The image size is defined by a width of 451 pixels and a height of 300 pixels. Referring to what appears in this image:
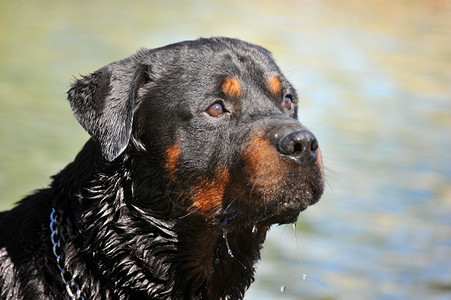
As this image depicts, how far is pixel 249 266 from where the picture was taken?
15.9ft

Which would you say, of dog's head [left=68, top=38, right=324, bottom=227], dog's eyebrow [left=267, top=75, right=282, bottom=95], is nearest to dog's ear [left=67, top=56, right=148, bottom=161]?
dog's head [left=68, top=38, right=324, bottom=227]

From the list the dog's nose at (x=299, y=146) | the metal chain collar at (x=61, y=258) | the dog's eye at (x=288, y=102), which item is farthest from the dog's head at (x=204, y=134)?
the metal chain collar at (x=61, y=258)

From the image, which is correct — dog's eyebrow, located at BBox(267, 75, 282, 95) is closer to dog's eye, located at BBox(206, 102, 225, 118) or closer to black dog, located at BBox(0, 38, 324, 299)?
black dog, located at BBox(0, 38, 324, 299)

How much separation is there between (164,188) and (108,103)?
0.55 meters

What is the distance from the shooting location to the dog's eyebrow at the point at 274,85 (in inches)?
192

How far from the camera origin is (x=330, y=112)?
1346 cm

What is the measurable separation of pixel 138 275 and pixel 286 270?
3.54 m

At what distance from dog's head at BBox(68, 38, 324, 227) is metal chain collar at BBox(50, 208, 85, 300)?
1.51 feet

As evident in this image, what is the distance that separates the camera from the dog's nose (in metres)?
4.31

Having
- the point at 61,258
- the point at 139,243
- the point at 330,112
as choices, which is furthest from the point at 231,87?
the point at 330,112

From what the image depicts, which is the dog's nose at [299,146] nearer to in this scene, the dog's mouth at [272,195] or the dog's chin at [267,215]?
the dog's mouth at [272,195]

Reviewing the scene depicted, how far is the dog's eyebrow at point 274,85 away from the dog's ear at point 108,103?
760 millimetres

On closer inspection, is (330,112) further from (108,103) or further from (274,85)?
(108,103)

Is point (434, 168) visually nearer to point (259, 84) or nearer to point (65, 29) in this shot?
point (259, 84)
